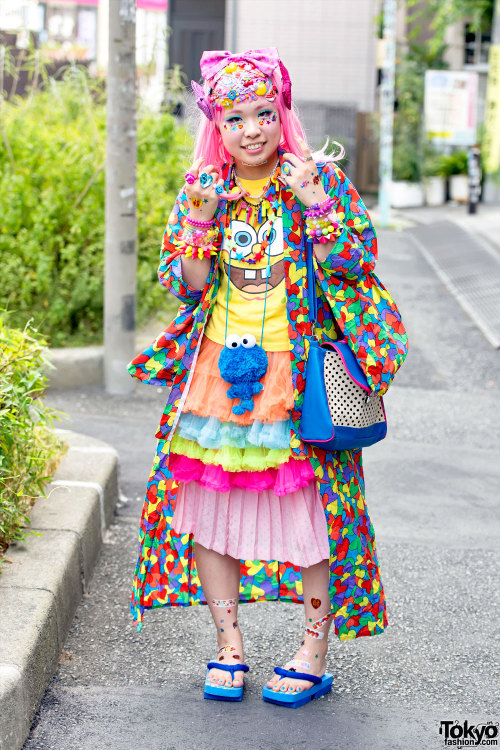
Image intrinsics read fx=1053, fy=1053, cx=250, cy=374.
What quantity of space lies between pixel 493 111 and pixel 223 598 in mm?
18407

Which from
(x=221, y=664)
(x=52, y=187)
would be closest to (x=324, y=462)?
(x=221, y=664)

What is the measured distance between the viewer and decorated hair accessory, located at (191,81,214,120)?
2967mm

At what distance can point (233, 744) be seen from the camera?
113 inches

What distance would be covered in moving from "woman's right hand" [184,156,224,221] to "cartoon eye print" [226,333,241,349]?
33 centimetres

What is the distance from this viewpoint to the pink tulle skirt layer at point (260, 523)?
9.89ft

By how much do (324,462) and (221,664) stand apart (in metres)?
0.70

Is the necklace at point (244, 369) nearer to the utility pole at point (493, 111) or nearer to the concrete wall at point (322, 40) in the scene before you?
the utility pole at point (493, 111)

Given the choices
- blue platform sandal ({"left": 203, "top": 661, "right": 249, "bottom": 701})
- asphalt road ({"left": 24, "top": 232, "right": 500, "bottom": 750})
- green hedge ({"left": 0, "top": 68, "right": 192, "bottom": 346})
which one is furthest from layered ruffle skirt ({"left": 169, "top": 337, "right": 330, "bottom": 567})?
green hedge ({"left": 0, "top": 68, "right": 192, "bottom": 346})

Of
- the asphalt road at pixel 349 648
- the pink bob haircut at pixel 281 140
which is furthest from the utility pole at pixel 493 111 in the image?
the pink bob haircut at pixel 281 140

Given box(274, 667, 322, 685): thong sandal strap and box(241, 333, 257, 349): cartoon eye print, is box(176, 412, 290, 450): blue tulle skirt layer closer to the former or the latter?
box(241, 333, 257, 349): cartoon eye print

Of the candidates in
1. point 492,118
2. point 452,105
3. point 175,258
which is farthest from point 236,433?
point 492,118

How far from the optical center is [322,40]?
22.2m

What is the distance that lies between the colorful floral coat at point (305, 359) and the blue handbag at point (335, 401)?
37mm

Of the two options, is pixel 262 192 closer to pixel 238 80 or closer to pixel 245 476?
pixel 238 80
